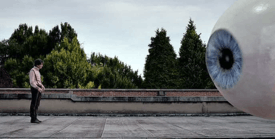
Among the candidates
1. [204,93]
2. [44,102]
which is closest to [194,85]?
[204,93]

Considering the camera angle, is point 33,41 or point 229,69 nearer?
point 229,69

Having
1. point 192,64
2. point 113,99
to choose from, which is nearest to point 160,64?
point 192,64

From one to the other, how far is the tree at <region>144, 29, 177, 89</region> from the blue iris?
3181 cm

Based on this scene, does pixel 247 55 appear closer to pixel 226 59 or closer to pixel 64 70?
pixel 226 59

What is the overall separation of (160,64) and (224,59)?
125ft

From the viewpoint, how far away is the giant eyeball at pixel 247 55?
7.40ft

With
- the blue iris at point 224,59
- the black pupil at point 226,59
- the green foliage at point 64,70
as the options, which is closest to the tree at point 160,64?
the green foliage at point 64,70

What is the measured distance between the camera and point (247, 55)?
234cm

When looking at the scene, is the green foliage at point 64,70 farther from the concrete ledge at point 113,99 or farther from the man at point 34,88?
the man at point 34,88

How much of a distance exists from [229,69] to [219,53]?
239 millimetres

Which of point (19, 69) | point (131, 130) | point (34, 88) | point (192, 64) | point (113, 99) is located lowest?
point (131, 130)

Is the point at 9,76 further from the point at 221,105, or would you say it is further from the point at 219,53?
the point at 219,53

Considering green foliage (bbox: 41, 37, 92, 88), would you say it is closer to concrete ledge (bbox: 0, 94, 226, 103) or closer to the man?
concrete ledge (bbox: 0, 94, 226, 103)

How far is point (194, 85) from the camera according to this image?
30375 mm
